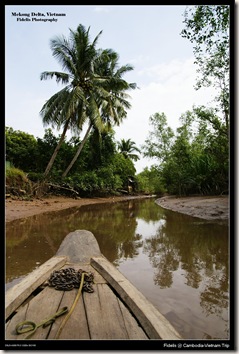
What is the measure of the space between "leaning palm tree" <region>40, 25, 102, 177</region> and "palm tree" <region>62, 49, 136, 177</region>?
54 cm

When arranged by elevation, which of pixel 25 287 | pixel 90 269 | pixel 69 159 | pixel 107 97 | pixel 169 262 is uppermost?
pixel 107 97

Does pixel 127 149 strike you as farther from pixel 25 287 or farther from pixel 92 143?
pixel 25 287

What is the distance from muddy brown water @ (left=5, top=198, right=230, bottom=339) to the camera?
89.6 inches

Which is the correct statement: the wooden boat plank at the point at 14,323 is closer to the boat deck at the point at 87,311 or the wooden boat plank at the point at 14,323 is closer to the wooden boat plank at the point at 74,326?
the boat deck at the point at 87,311

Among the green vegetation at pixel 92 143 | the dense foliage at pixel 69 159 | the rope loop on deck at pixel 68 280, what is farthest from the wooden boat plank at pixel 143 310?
the dense foliage at pixel 69 159

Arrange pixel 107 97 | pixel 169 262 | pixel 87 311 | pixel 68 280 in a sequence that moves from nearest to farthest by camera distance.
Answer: pixel 87 311
pixel 68 280
pixel 169 262
pixel 107 97

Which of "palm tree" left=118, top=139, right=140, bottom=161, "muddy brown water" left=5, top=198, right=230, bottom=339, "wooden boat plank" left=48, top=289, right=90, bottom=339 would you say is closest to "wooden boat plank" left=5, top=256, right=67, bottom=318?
"wooden boat plank" left=48, top=289, right=90, bottom=339

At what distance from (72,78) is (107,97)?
2.36 meters

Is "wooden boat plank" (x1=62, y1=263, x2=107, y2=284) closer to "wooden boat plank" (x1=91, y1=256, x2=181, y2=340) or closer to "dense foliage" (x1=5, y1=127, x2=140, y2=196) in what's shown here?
"wooden boat plank" (x1=91, y1=256, x2=181, y2=340)

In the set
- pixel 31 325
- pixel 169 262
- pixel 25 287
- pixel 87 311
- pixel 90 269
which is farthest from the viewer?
pixel 169 262

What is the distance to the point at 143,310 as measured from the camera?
5.94 feet

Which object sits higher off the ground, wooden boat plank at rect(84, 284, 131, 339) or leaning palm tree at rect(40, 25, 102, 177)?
leaning palm tree at rect(40, 25, 102, 177)

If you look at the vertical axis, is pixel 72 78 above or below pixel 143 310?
above

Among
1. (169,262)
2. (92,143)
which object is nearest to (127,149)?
(92,143)
